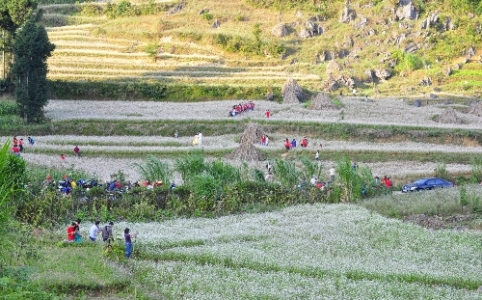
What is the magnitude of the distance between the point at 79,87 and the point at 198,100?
45.3 ft

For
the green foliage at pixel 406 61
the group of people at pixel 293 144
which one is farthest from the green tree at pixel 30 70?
the green foliage at pixel 406 61

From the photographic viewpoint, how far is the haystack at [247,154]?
4844 centimetres

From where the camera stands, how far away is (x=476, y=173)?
43312 mm

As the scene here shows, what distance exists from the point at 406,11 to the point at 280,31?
749 inches

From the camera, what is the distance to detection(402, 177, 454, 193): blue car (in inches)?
1612

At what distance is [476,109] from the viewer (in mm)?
67938

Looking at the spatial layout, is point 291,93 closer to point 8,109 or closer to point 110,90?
point 110,90

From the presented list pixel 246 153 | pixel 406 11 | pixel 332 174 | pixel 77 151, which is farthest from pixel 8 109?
pixel 406 11

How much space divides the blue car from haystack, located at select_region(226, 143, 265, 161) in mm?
11866

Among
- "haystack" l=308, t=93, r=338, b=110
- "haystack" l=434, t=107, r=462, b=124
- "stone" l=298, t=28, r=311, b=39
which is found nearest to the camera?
"haystack" l=434, t=107, r=462, b=124

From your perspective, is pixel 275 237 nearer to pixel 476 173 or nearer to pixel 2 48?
pixel 476 173

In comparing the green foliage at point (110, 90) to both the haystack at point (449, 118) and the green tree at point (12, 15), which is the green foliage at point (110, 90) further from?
the haystack at point (449, 118)

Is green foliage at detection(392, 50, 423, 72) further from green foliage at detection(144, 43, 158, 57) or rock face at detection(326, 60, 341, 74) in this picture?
green foliage at detection(144, 43, 158, 57)

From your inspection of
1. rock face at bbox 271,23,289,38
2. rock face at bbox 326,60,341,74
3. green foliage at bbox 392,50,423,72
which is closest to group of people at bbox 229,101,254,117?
rock face at bbox 326,60,341,74
